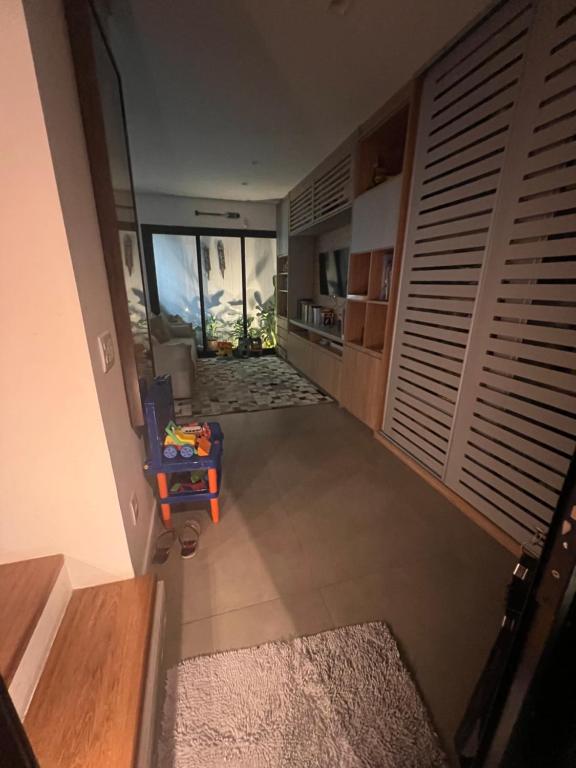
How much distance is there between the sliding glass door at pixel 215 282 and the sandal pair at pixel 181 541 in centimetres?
414

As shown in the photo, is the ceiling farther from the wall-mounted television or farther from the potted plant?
the potted plant

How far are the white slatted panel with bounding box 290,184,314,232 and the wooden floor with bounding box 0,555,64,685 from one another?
13.3ft

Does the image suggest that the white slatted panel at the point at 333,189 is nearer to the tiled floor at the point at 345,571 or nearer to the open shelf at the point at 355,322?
the open shelf at the point at 355,322

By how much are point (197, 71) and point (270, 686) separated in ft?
10.6

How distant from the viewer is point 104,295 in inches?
46.1

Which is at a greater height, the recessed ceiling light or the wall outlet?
the recessed ceiling light

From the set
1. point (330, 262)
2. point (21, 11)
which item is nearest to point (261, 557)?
point (21, 11)

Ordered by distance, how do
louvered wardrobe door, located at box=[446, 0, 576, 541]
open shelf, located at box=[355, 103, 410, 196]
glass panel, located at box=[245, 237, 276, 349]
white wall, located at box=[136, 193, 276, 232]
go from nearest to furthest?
louvered wardrobe door, located at box=[446, 0, 576, 541]
open shelf, located at box=[355, 103, 410, 196]
white wall, located at box=[136, 193, 276, 232]
glass panel, located at box=[245, 237, 276, 349]

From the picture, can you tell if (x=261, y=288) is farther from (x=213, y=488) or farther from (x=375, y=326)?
(x=213, y=488)

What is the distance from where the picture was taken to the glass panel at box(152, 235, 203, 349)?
217 inches

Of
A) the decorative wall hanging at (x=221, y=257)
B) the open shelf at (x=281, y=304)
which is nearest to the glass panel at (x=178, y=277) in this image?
the decorative wall hanging at (x=221, y=257)

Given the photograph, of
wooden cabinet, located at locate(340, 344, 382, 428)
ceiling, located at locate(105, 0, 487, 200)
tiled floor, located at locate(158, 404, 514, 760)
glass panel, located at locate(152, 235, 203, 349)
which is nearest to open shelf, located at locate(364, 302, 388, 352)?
wooden cabinet, located at locate(340, 344, 382, 428)

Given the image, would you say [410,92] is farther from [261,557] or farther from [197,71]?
[261,557]

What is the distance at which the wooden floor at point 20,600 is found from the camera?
835 millimetres
